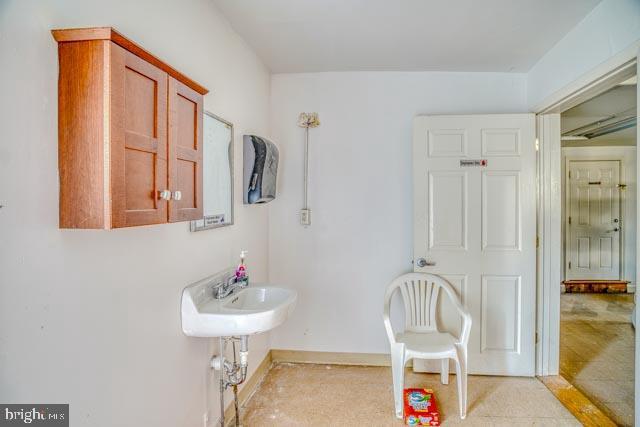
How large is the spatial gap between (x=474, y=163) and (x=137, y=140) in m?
2.37

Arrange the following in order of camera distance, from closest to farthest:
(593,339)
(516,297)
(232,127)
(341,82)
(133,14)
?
(133,14) < (232,127) < (516,297) < (341,82) < (593,339)

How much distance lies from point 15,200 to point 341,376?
2.46 metres

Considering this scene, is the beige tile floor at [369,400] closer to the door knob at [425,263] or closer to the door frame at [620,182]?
the door knob at [425,263]

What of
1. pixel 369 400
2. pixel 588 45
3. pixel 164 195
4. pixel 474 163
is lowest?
pixel 369 400

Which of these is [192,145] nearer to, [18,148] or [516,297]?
[18,148]

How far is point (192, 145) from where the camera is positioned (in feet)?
4.65

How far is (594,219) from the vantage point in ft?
17.7

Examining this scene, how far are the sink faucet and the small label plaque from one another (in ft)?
5.85

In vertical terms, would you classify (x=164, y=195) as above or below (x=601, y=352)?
above

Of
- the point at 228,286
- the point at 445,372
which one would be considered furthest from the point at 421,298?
the point at 228,286

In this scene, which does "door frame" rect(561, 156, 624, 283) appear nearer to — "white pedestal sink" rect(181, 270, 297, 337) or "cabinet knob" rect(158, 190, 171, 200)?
"white pedestal sink" rect(181, 270, 297, 337)

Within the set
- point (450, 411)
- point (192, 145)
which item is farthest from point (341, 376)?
point (192, 145)

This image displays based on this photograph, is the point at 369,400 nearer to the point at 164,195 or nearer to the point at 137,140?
the point at 164,195

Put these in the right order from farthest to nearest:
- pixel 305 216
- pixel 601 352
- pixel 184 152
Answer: pixel 601 352
pixel 305 216
pixel 184 152
